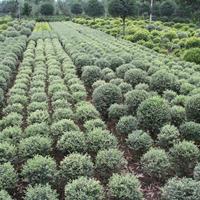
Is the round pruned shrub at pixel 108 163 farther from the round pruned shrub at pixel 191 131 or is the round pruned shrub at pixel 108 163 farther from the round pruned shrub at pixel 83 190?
the round pruned shrub at pixel 191 131

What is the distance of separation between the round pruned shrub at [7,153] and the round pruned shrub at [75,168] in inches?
51.0

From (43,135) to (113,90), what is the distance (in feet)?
→ 11.4

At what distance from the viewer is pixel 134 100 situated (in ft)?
39.5

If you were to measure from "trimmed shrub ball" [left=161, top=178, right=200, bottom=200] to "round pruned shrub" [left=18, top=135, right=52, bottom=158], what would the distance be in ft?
9.72

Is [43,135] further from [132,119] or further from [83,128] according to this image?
[132,119]

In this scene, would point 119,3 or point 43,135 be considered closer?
point 43,135

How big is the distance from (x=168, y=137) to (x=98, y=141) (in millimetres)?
1794

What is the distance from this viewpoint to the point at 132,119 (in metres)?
11.1

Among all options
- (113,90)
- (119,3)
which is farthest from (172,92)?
(119,3)

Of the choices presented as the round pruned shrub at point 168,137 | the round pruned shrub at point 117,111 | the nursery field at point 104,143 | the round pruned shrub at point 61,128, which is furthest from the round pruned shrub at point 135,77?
the round pruned shrub at point 61,128

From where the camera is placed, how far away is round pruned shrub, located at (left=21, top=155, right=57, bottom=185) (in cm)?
815

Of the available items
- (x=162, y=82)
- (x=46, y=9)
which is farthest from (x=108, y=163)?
(x=46, y=9)

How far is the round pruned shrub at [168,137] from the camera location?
10.1m

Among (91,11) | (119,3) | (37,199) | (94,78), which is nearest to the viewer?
(37,199)
